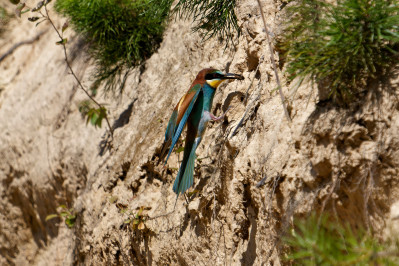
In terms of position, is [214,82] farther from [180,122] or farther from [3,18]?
[3,18]

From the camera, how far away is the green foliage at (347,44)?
5.55 ft

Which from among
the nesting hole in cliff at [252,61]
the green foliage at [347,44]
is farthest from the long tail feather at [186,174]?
the green foliage at [347,44]

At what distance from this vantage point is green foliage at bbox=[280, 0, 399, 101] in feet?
5.55

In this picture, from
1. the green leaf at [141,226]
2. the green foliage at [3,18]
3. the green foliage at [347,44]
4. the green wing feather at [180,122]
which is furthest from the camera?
the green foliage at [3,18]

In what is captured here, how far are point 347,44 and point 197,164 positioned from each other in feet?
4.07

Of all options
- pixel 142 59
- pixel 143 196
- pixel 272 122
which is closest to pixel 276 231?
pixel 272 122

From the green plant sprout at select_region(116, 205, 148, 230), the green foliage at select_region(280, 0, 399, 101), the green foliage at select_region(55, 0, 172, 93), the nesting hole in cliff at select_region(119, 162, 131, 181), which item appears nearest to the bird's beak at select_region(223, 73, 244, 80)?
the green foliage at select_region(280, 0, 399, 101)

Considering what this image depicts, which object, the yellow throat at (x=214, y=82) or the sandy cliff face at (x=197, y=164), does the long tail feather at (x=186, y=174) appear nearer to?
the sandy cliff face at (x=197, y=164)

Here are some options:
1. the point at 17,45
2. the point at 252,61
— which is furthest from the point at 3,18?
the point at 252,61

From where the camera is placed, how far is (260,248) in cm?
217

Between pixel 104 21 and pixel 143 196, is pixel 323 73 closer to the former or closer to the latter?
pixel 143 196

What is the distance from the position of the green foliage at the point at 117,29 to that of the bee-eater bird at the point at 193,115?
118 cm

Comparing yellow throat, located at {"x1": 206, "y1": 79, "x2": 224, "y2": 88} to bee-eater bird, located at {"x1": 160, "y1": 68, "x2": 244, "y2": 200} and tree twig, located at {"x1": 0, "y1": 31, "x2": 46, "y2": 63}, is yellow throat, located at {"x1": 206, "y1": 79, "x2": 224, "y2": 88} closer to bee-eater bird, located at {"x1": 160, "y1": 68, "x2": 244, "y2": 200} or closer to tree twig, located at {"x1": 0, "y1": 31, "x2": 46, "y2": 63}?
bee-eater bird, located at {"x1": 160, "y1": 68, "x2": 244, "y2": 200}

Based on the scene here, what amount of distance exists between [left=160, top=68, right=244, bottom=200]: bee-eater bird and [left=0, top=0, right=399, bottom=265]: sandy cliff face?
0.10 metres
